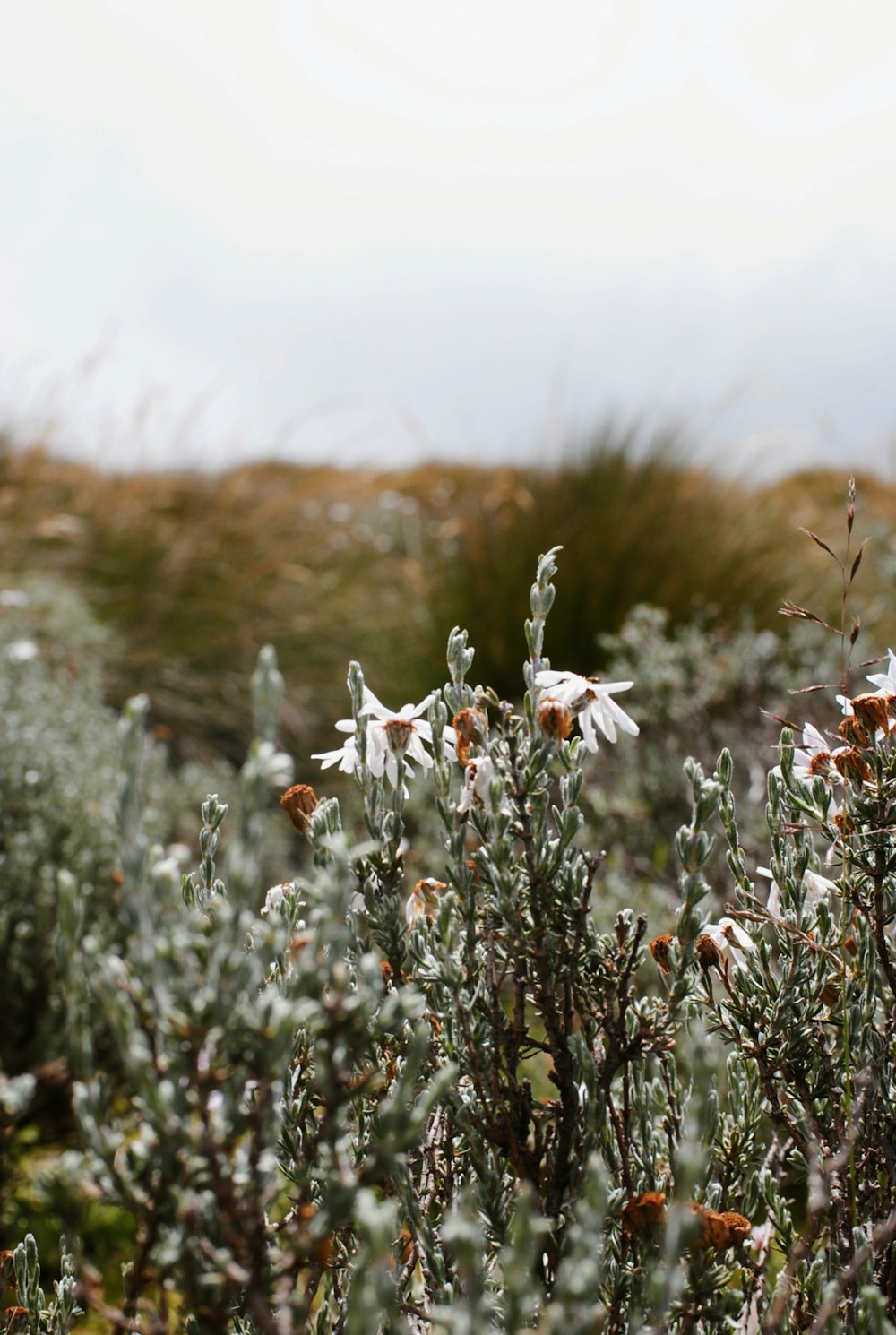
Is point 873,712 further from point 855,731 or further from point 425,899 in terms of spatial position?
point 425,899

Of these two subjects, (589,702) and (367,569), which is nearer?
(589,702)

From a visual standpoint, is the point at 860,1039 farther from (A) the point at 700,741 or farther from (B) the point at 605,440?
(B) the point at 605,440

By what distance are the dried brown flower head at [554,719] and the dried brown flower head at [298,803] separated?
304 mm

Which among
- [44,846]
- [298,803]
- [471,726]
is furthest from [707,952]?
[44,846]

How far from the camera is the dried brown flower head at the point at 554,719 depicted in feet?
3.71

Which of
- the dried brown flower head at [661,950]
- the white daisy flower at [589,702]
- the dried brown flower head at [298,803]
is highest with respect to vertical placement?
the white daisy flower at [589,702]

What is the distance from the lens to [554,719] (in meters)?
1.13

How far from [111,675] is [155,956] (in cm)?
583

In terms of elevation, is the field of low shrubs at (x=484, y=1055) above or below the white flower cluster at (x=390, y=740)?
below

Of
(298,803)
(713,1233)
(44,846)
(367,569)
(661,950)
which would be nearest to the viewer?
(713,1233)

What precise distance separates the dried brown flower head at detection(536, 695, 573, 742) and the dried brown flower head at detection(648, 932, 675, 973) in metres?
0.25

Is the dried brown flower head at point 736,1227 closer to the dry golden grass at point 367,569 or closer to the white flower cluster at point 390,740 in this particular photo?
the white flower cluster at point 390,740

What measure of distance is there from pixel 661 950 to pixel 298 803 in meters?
0.45

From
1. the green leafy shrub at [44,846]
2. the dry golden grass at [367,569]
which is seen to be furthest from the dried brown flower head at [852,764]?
the dry golden grass at [367,569]
